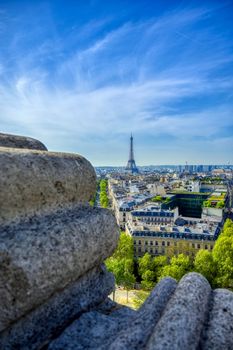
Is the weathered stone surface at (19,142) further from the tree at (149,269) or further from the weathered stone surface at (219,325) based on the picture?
the tree at (149,269)

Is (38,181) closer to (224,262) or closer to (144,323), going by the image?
(144,323)

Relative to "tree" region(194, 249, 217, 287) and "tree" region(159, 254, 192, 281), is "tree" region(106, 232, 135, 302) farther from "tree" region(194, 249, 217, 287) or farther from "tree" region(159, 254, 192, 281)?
"tree" region(194, 249, 217, 287)

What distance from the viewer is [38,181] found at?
2.85 m

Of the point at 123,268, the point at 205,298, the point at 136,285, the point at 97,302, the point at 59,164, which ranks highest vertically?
the point at 59,164

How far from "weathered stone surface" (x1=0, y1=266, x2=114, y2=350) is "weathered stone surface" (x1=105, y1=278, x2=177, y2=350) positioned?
2.08 feet

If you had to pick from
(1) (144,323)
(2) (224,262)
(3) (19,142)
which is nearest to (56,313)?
(1) (144,323)

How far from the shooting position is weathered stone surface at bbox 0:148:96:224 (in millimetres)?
2619

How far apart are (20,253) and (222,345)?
1.61 metres

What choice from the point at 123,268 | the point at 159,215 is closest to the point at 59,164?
the point at 123,268

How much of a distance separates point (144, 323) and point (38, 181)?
148cm

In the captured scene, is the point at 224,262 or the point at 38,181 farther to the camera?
the point at 224,262

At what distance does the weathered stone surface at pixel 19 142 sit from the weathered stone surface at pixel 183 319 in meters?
2.34

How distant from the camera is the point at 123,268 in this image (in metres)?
28.4

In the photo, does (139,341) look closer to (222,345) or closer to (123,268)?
(222,345)
